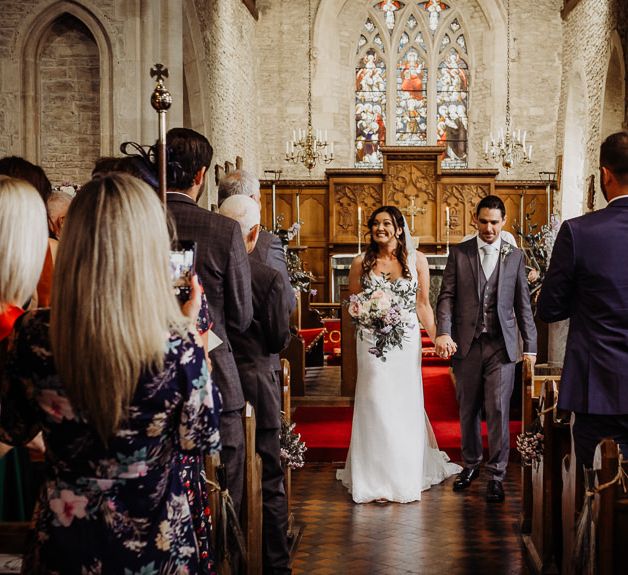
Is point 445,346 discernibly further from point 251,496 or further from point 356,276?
point 251,496

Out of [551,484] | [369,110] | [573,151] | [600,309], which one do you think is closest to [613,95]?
[573,151]

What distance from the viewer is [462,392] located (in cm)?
548

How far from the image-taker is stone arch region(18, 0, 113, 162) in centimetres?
795

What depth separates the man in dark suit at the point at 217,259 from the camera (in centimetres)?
313

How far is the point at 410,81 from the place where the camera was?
17812 mm

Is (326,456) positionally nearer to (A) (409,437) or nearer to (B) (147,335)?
(A) (409,437)

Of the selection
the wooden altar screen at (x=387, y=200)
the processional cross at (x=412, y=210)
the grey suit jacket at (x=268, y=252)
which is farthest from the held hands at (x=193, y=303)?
the processional cross at (x=412, y=210)

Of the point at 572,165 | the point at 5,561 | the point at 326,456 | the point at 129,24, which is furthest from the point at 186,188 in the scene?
the point at 572,165

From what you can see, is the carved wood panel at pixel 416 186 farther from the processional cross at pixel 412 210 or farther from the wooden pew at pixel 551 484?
the wooden pew at pixel 551 484

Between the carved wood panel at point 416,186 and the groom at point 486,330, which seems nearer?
the groom at point 486,330

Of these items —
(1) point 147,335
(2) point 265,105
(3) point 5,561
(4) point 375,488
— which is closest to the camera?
(1) point 147,335

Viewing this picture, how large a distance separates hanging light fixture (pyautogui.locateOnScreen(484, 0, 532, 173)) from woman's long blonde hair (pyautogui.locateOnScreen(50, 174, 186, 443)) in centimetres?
1374

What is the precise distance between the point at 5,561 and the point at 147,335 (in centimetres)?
98

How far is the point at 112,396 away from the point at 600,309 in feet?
6.54
